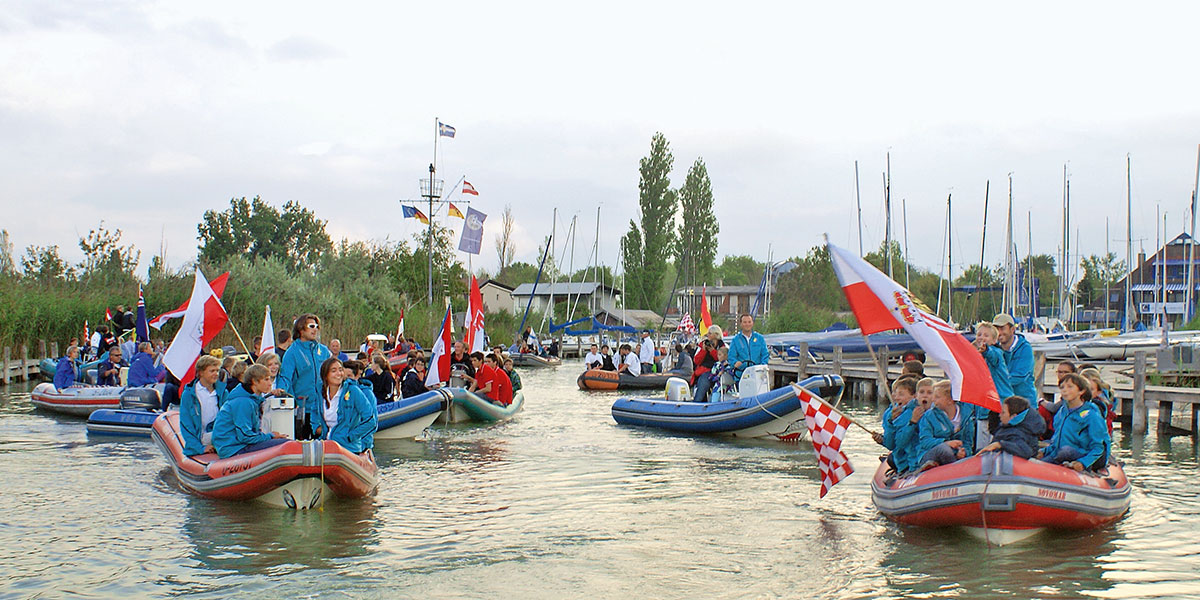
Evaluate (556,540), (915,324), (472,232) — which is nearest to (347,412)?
(556,540)

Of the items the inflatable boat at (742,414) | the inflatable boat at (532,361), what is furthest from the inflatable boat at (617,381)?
the inflatable boat at (532,361)

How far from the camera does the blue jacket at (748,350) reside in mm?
16016

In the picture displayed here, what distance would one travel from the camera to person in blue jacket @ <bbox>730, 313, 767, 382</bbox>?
15965 millimetres

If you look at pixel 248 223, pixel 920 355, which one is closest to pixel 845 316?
pixel 920 355

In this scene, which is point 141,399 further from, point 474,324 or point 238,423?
point 238,423

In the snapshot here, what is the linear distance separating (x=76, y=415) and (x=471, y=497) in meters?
11.2

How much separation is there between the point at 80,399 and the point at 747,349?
39.0 ft

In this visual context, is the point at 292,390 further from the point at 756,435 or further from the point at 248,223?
the point at 248,223

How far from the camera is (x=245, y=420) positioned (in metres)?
9.79

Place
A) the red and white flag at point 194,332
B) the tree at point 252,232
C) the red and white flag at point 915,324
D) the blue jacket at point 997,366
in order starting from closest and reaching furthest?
the red and white flag at point 915,324 → the blue jacket at point 997,366 → the red and white flag at point 194,332 → the tree at point 252,232

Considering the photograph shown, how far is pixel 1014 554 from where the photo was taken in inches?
329

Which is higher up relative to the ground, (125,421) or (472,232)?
(472,232)

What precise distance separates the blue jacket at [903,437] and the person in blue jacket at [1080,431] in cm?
117

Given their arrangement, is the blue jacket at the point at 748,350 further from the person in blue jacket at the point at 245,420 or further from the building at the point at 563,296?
the building at the point at 563,296
